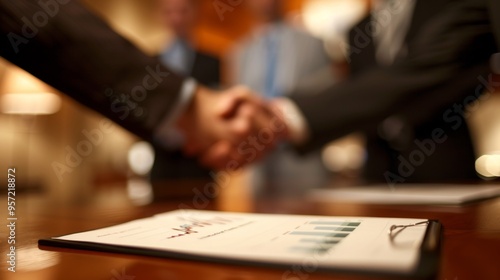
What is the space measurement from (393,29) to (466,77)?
1.05 ft

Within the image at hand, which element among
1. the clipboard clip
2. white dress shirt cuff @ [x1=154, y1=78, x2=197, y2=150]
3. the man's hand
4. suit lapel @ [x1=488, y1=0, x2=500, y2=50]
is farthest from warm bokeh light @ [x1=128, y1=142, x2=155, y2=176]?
the clipboard clip

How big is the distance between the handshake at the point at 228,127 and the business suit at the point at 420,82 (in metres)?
0.12

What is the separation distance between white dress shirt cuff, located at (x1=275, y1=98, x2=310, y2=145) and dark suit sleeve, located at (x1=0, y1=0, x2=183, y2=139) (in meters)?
0.33

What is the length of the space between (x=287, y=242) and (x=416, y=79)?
0.88m

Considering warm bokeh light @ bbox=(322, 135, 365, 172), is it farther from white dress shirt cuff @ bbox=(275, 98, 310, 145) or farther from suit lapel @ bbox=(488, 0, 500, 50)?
suit lapel @ bbox=(488, 0, 500, 50)

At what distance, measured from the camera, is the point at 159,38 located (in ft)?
11.4

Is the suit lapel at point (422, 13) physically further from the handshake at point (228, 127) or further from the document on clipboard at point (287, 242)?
the document on clipboard at point (287, 242)

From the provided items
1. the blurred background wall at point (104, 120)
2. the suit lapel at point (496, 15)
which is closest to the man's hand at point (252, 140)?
the suit lapel at point (496, 15)

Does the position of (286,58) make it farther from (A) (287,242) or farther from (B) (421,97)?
(A) (287,242)

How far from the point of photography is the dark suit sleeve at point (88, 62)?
23.8 inches

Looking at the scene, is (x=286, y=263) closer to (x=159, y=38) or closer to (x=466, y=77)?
(x=466, y=77)

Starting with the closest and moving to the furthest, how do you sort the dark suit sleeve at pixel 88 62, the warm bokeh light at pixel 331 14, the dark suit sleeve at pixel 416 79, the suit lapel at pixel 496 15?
the suit lapel at pixel 496 15, the dark suit sleeve at pixel 88 62, the dark suit sleeve at pixel 416 79, the warm bokeh light at pixel 331 14

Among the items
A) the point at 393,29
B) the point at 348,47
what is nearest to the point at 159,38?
the point at 348,47

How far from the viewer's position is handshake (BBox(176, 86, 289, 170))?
94 cm
